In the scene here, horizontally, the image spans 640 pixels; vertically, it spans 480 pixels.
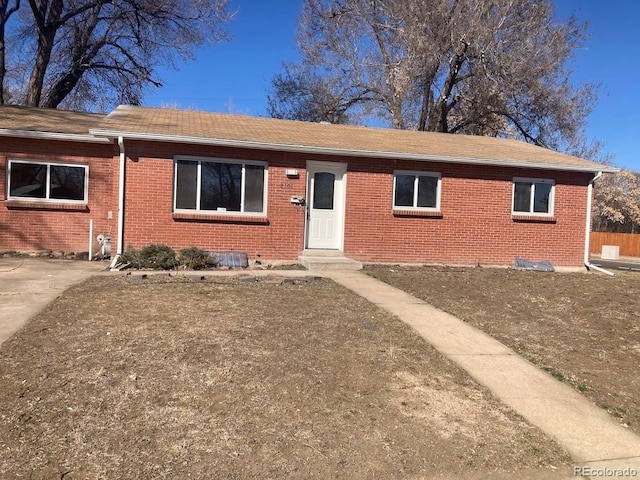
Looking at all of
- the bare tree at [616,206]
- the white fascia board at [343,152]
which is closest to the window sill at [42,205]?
the white fascia board at [343,152]

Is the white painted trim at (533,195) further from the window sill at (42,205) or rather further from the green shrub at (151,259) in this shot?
the window sill at (42,205)

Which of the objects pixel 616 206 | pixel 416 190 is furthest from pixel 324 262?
pixel 616 206

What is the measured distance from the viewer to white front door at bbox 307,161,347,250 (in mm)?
13133

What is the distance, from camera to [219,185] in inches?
489

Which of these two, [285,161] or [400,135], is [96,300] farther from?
[400,135]

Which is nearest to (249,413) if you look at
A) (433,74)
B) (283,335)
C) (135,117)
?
(283,335)

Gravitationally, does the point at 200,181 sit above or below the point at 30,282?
above

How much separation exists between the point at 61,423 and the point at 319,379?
2150 mm

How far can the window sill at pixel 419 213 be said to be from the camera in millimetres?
13469

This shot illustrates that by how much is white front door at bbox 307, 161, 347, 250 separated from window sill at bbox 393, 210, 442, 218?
1440mm

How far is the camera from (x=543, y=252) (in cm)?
1452

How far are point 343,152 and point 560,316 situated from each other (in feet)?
20.8

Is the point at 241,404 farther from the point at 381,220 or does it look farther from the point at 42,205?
the point at 42,205

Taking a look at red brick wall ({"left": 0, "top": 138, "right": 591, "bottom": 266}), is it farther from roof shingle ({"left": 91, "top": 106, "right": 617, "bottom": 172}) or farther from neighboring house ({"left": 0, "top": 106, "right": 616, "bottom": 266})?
roof shingle ({"left": 91, "top": 106, "right": 617, "bottom": 172})
